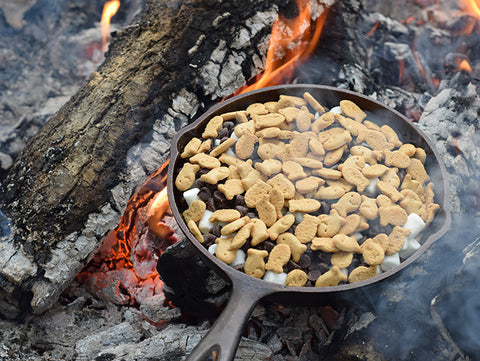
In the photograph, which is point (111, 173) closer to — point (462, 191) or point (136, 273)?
point (136, 273)

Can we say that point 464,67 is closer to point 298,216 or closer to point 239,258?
point 298,216

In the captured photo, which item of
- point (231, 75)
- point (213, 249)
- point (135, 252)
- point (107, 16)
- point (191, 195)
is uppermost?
point (107, 16)

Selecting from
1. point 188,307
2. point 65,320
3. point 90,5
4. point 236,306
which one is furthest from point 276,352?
point 90,5

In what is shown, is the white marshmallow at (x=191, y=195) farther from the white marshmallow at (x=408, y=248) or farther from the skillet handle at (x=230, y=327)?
the white marshmallow at (x=408, y=248)

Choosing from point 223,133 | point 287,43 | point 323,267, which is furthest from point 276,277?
point 287,43

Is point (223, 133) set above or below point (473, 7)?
above

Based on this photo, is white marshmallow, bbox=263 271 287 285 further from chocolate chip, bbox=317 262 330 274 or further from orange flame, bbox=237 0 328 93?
orange flame, bbox=237 0 328 93

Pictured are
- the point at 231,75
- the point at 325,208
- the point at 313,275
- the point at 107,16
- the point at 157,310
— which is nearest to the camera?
the point at 313,275
